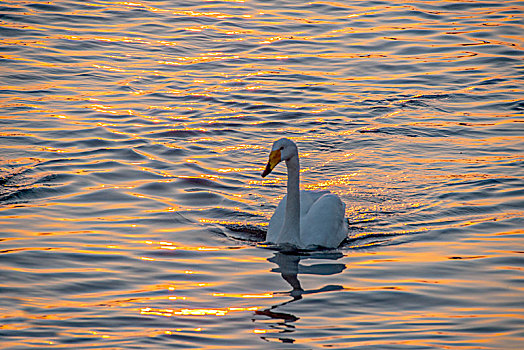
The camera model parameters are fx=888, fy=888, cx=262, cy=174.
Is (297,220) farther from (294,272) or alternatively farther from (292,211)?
(294,272)

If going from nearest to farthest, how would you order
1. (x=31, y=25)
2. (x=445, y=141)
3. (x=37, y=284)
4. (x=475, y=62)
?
(x=37, y=284)
(x=445, y=141)
(x=475, y=62)
(x=31, y=25)

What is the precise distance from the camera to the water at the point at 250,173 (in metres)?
8.03

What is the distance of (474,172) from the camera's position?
12.5 m

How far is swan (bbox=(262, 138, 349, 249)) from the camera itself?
1010 centimetres

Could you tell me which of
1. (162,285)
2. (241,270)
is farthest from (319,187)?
(162,285)

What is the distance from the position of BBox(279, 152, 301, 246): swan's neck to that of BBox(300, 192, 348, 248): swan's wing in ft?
0.57

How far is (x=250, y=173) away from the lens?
12609mm

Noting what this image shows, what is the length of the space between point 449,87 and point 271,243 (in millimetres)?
7688

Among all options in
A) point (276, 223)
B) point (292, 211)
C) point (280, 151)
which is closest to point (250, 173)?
point (276, 223)

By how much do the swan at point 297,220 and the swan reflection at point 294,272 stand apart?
207mm

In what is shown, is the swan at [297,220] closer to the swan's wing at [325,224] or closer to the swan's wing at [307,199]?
the swan's wing at [325,224]

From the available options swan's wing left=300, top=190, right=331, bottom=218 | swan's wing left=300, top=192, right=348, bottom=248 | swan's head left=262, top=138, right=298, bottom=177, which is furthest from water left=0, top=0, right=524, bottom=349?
swan's head left=262, top=138, right=298, bottom=177

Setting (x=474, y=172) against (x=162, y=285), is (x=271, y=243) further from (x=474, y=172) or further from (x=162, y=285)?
(x=474, y=172)

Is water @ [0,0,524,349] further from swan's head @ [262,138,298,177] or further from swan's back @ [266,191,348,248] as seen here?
swan's head @ [262,138,298,177]
